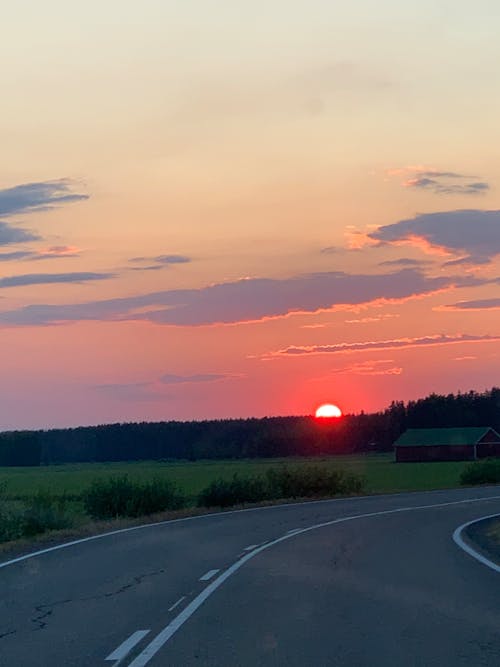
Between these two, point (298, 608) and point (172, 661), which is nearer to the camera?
point (172, 661)

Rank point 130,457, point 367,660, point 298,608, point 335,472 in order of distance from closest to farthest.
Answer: point 367,660, point 298,608, point 335,472, point 130,457

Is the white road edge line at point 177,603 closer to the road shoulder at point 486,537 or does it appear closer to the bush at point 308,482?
the road shoulder at point 486,537

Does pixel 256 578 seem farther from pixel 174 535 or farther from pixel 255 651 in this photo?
pixel 174 535

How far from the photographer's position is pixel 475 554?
20000 millimetres

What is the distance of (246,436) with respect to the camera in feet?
516

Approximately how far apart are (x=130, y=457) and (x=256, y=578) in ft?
511

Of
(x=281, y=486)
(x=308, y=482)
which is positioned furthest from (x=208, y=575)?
(x=308, y=482)

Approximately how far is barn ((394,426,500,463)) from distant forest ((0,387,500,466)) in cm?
2074

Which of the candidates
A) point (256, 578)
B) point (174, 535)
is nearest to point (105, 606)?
point (256, 578)

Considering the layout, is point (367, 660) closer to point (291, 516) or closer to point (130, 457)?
point (291, 516)

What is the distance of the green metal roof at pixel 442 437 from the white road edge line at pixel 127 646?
339ft

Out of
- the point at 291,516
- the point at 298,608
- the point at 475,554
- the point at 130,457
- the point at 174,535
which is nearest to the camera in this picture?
the point at 298,608

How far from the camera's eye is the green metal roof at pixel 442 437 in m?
113

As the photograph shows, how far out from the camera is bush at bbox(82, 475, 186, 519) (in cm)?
3306
